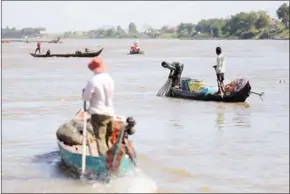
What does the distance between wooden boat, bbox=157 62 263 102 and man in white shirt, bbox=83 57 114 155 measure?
35.6 ft

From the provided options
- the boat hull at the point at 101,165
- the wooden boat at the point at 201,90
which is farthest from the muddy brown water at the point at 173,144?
the wooden boat at the point at 201,90

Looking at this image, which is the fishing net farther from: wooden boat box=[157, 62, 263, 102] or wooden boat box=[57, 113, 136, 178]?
wooden boat box=[157, 62, 263, 102]

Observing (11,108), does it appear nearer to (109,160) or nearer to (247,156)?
(247,156)

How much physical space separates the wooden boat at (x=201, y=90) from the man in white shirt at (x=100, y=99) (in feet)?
35.6

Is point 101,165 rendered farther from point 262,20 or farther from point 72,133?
point 262,20

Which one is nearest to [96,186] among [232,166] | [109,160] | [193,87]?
[109,160]

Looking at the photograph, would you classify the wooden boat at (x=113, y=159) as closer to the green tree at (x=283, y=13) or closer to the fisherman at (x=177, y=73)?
the fisherman at (x=177, y=73)

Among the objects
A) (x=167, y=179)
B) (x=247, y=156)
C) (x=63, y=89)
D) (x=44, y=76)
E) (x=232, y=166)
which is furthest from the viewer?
(x=44, y=76)

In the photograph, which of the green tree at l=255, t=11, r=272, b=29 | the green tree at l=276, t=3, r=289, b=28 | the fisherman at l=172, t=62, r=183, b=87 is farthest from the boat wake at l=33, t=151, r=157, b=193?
the green tree at l=255, t=11, r=272, b=29

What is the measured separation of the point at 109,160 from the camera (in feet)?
29.7

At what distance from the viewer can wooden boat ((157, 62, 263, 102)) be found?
65.4 ft

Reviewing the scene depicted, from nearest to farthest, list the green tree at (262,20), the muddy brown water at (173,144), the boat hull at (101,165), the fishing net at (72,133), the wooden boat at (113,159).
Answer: the wooden boat at (113,159)
the boat hull at (101,165)
the muddy brown water at (173,144)
the fishing net at (72,133)
the green tree at (262,20)

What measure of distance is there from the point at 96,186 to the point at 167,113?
8.78 meters

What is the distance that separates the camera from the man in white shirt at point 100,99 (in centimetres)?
928
